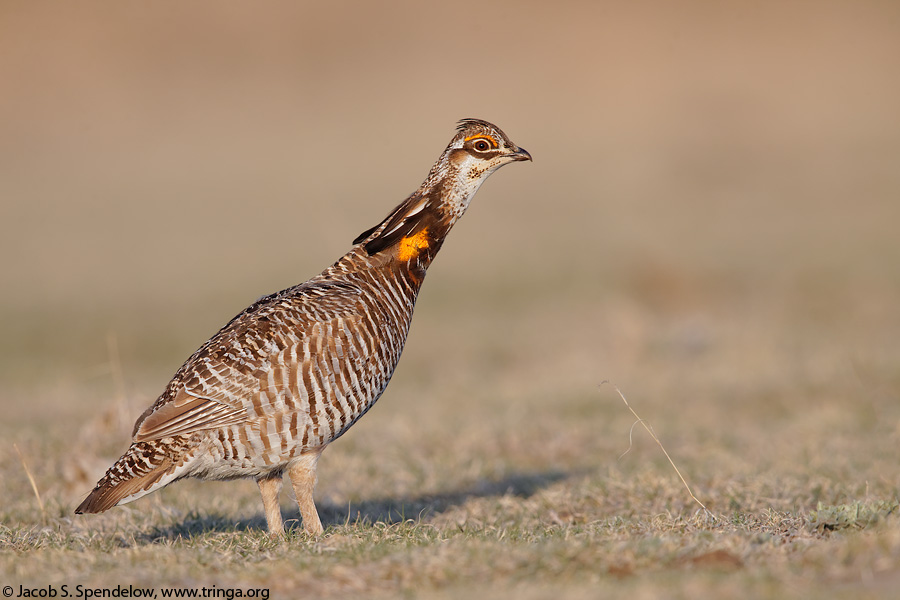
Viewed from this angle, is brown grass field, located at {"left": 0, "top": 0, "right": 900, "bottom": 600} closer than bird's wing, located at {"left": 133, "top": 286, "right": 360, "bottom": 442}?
Yes

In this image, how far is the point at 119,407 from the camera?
7941 mm

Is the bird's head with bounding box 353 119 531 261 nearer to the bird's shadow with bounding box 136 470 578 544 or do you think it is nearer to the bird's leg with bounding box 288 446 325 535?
the bird's leg with bounding box 288 446 325 535

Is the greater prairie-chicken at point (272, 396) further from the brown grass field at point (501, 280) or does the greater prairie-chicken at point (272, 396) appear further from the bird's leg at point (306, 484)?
the brown grass field at point (501, 280)

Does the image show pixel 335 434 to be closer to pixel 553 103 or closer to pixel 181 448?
pixel 181 448

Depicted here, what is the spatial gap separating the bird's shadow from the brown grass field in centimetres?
4

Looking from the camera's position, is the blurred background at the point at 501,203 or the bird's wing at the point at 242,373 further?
the blurred background at the point at 501,203

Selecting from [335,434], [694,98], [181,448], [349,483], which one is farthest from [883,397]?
[694,98]

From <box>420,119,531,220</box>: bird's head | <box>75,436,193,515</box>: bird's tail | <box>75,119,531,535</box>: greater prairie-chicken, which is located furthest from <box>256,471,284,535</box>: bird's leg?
<box>420,119,531,220</box>: bird's head

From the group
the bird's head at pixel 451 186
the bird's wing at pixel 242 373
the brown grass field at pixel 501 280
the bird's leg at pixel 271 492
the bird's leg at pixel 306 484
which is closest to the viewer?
the brown grass field at pixel 501 280

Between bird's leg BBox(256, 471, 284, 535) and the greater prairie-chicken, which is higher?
the greater prairie-chicken

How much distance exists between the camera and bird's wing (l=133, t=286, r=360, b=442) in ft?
16.9

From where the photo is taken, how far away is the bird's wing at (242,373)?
16.9 feet

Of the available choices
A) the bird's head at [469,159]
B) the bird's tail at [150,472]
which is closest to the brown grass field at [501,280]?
the bird's tail at [150,472]

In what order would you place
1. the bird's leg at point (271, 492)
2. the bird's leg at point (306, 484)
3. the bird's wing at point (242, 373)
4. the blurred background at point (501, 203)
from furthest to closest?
the blurred background at point (501, 203) → the bird's leg at point (271, 492) → the bird's leg at point (306, 484) → the bird's wing at point (242, 373)
